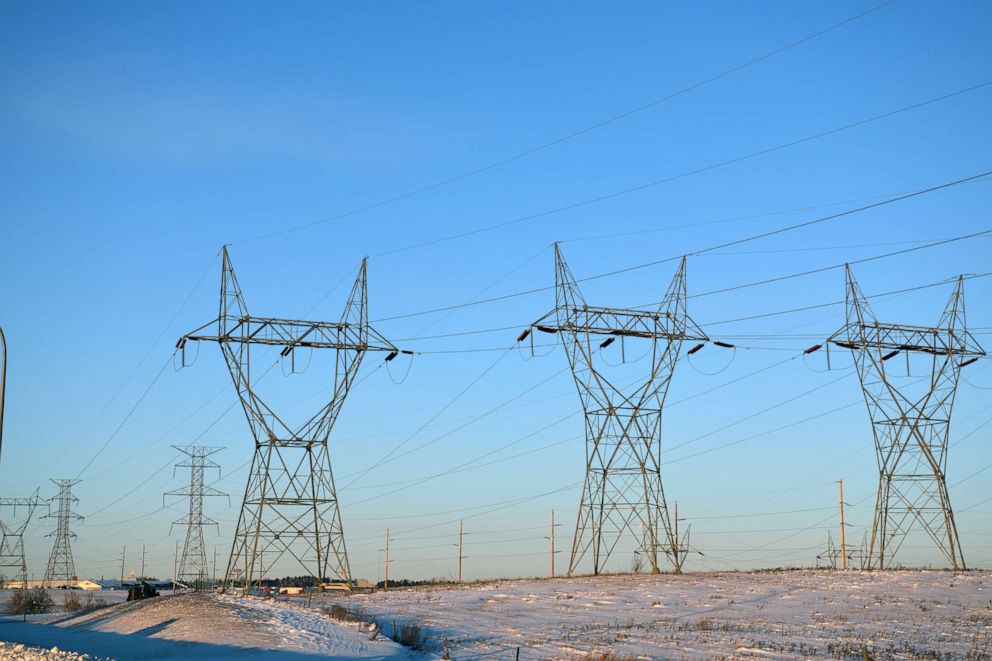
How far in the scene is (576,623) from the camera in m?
34.2

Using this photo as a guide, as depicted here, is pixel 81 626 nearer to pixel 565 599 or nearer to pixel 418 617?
pixel 418 617

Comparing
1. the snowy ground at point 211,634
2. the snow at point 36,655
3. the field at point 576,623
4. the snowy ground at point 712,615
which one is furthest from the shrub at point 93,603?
the snow at point 36,655

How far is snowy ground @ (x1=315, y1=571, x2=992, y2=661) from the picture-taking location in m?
28.8

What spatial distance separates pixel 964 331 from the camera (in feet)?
202

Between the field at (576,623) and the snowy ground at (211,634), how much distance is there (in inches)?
2.4

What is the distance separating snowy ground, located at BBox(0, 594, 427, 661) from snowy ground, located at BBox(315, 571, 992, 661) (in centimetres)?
271

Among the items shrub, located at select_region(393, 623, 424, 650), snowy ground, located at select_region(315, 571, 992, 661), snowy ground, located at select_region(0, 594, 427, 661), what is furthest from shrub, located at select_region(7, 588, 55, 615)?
shrub, located at select_region(393, 623, 424, 650)

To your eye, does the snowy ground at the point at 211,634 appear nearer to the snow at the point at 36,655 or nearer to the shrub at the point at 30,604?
the snow at the point at 36,655

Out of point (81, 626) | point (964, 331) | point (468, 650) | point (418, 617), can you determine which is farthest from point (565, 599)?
point (964, 331)

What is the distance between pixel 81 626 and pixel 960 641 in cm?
2746

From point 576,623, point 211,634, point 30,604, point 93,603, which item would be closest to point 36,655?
point 211,634

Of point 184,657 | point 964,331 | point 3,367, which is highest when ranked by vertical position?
point 964,331

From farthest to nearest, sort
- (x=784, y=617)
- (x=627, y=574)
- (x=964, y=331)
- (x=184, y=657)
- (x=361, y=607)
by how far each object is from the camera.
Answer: (x=964, y=331), (x=627, y=574), (x=361, y=607), (x=784, y=617), (x=184, y=657)

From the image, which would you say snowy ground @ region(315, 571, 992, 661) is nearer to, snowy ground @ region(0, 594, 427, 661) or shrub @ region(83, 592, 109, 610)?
snowy ground @ region(0, 594, 427, 661)
